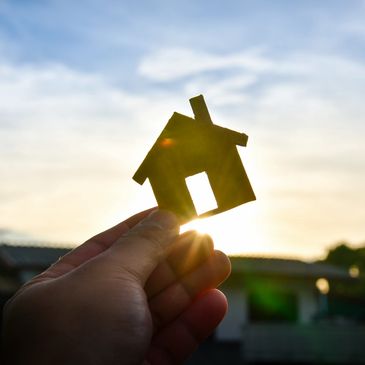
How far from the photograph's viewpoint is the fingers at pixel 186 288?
4.04 m

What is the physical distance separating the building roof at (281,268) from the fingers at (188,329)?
23692 millimetres

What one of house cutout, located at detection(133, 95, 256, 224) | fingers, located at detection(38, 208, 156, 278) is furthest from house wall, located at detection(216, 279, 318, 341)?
house cutout, located at detection(133, 95, 256, 224)

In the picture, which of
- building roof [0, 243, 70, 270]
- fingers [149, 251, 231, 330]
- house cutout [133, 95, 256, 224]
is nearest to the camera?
house cutout [133, 95, 256, 224]

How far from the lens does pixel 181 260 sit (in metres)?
4.01

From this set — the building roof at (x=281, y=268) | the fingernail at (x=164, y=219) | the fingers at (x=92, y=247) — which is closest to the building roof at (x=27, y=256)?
the building roof at (x=281, y=268)

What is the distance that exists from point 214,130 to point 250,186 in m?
0.42

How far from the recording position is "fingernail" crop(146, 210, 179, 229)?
3.68 metres

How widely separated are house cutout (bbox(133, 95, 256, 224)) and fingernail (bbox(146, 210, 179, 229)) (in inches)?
3.4

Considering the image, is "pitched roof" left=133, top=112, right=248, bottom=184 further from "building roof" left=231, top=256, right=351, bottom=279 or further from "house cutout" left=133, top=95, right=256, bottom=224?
"building roof" left=231, top=256, right=351, bottom=279

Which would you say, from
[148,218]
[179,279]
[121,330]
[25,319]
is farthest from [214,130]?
[25,319]

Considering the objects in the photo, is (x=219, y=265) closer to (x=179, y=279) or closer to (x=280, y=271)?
(x=179, y=279)

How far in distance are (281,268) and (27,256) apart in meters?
11.6

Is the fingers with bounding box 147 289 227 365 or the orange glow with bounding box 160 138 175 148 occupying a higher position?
the orange glow with bounding box 160 138 175 148

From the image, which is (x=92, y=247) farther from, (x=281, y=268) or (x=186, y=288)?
(x=281, y=268)
